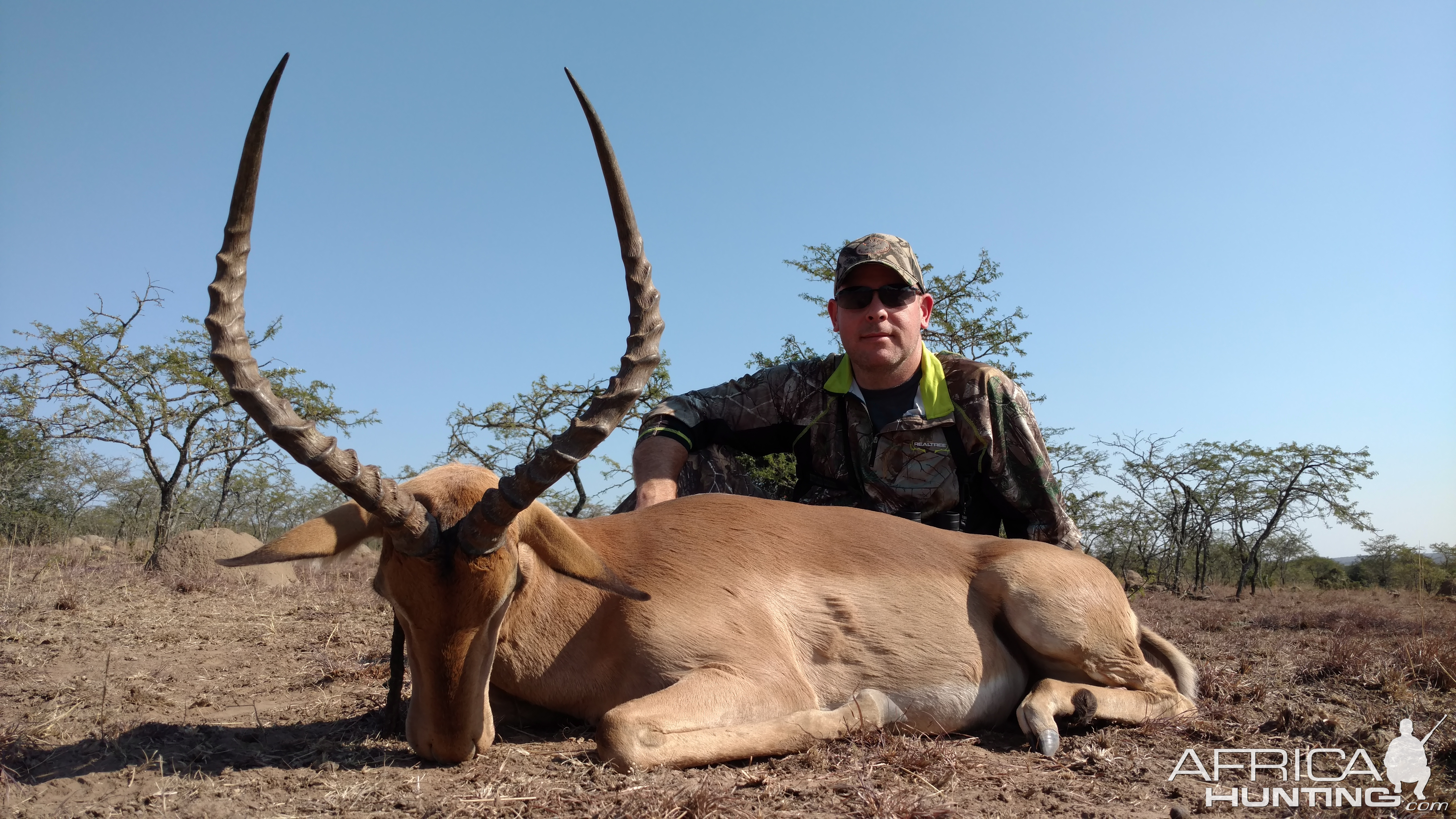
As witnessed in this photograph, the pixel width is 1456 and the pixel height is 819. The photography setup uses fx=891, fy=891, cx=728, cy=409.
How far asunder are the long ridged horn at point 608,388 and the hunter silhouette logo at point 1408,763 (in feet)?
11.1

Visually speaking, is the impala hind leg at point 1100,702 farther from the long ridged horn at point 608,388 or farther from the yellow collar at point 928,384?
the long ridged horn at point 608,388

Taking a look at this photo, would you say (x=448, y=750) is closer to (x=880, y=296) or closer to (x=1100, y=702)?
(x=1100, y=702)

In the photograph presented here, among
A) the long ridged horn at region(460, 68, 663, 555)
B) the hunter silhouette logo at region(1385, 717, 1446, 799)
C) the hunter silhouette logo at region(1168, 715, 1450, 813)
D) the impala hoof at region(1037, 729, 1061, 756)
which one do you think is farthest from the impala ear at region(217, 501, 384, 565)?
the hunter silhouette logo at region(1385, 717, 1446, 799)

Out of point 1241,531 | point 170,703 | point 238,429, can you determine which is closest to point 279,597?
point 170,703

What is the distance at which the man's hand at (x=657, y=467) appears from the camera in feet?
19.9

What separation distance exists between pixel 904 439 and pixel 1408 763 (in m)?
3.19

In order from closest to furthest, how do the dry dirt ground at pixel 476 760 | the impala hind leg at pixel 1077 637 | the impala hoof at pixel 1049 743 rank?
the dry dirt ground at pixel 476 760
the impala hoof at pixel 1049 743
the impala hind leg at pixel 1077 637

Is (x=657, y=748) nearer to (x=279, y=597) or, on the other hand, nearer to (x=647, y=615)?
(x=647, y=615)

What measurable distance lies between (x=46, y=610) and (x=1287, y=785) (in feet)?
29.1

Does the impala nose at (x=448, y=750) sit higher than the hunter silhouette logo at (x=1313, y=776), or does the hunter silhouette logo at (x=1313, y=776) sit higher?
the hunter silhouette logo at (x=1313, y=776)

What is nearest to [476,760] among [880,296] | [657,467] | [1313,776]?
[657,467]

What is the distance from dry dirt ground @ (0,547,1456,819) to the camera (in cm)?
315

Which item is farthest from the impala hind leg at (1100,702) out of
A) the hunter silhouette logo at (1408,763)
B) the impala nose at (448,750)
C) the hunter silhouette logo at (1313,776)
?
the impala nose at (448,750)

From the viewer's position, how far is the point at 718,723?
3.73 m
